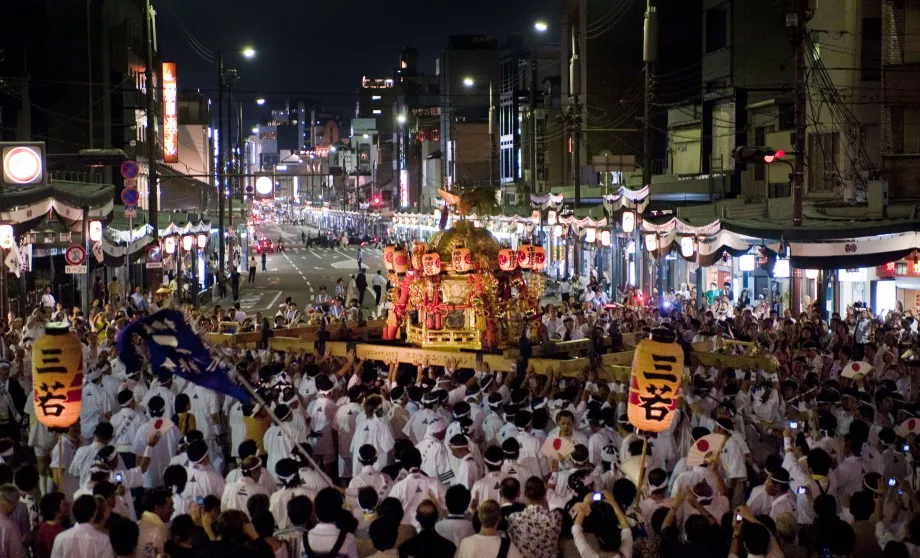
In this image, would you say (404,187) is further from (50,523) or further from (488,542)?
(488,542)

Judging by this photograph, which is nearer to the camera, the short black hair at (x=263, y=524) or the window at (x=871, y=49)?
the short black hair at (x=263, y=524)

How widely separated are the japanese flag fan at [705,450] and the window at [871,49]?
21943 mm

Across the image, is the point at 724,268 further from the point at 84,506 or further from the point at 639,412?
the point at 84,506

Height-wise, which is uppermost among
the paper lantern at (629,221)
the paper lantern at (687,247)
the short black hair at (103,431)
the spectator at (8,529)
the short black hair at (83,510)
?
the paper lantern at (629,221)

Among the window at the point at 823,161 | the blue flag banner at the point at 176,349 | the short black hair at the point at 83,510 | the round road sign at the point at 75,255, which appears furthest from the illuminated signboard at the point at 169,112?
the short black hair at the point at 83,510

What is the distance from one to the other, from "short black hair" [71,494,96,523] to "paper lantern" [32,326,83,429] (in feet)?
9.67

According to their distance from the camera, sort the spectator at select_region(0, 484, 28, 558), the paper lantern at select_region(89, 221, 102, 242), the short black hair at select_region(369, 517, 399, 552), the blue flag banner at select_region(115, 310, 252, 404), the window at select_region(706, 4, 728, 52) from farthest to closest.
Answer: the window at select_region(706, 4, 728, 52) < the paper lantern at select_region(89, 221, 102, 242) < the blue flag banner at select_region(115, 310, 252, 404) < the spectator at select_region(0, 484, 28, 558) < the short black hair at select_region(369, 517, 399, 552)

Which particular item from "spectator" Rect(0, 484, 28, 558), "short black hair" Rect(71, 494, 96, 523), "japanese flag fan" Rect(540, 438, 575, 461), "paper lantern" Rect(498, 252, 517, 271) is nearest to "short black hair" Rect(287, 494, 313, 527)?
"short black hair" Rect(71, 494, 96, 523)

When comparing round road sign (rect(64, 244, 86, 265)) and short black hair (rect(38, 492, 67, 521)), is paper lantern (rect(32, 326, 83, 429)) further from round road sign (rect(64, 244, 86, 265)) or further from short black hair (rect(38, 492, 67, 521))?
round road sign (rect(64, 244, 86, 265))

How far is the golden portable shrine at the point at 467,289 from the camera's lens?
60.2ft

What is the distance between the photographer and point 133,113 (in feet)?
159

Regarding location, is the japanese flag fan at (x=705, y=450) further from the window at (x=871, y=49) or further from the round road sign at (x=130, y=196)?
the round road sign at (x=130, y=196)

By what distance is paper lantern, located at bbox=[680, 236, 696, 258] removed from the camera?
2742 cm

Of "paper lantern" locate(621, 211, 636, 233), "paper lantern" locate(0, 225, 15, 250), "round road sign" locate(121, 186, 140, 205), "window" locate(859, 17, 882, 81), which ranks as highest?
"window" locate(859, 17, 882, 81)
